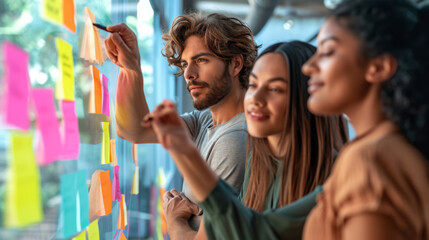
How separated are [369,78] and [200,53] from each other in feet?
3.70

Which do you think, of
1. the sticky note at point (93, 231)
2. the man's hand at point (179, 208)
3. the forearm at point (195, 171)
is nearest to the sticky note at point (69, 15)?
the forearm at point (195, 171)

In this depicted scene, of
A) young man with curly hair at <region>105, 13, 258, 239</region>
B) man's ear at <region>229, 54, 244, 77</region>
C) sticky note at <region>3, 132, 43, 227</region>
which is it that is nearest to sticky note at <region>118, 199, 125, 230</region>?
young man with curly hair at <region>105, 13, 258, 239</region>

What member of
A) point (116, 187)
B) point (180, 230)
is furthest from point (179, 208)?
point (116, 187)

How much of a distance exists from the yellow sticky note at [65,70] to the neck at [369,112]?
569mm

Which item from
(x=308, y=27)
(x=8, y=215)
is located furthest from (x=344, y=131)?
(x=308, y=27)

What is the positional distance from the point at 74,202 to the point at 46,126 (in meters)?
0.25

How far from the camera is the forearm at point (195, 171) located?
0.78 m

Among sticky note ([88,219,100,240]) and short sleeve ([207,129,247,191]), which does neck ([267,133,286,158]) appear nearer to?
short sleeve ([207,129,247,191])

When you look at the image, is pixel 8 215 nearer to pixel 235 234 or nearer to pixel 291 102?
pixel 235 234

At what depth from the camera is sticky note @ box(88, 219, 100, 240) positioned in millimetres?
1127

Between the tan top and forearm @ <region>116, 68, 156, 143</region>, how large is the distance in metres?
0.99

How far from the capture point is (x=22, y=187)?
71 centimetres

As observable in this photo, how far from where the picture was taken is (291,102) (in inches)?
40.2

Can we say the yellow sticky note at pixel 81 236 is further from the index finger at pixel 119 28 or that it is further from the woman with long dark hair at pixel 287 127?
the index finger at pixel 119 28
